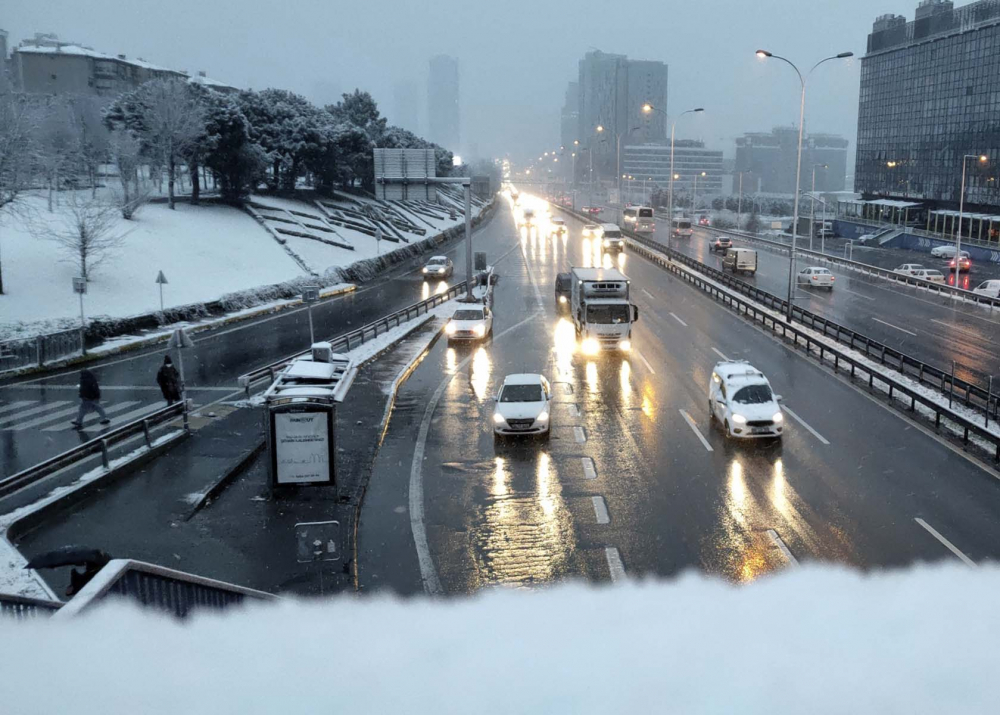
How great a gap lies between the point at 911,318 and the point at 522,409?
26904 mm

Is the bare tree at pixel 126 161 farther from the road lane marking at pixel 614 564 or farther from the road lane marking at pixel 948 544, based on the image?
the road lane marking at pixel 948 544

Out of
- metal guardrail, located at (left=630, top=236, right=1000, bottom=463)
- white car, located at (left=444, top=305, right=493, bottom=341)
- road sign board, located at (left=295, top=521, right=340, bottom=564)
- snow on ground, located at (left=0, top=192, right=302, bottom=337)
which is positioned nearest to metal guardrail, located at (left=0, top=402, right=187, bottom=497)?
road sign board, located at (left=295, top=521, right=340, bottom=564)

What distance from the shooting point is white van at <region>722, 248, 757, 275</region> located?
196 ft

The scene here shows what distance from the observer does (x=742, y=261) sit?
5969 centimetres

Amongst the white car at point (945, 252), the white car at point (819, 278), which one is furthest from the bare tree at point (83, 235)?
the white car at point (945, 252)

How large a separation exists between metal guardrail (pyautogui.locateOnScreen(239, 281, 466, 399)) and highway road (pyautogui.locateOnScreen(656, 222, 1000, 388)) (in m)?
19.3

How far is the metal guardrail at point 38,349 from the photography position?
1081 inches

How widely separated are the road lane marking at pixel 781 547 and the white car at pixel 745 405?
582cm

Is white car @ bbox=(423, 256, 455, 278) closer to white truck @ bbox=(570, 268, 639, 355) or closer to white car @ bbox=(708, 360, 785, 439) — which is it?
white truck @ bbox=(570, 268, 639, 355)

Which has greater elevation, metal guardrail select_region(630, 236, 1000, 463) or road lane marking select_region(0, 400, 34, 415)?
metal guardrail select_region(630, 236, 1000, 463)

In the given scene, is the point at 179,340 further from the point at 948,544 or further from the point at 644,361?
the point at 948,544

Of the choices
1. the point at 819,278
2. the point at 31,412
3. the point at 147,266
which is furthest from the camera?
the point at 819,278

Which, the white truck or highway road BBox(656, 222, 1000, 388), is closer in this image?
highway road BBox(656, 222, 1000, 388)

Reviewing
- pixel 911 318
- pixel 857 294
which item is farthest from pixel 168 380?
pixel 857 294
